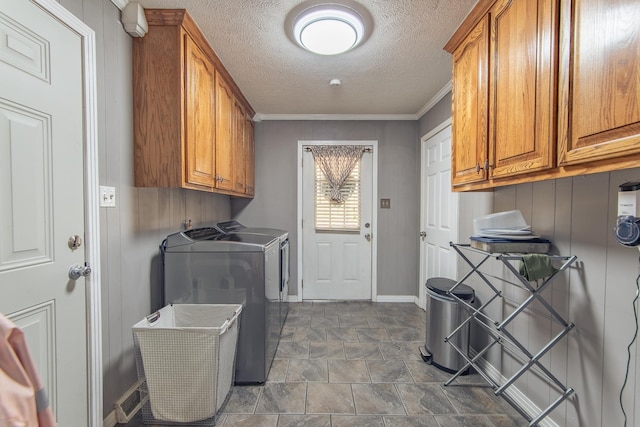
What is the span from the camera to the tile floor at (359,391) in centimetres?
152

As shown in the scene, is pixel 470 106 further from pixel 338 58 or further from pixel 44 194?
pixel 44 194

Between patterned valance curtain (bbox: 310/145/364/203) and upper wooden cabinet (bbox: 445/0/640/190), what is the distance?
1.76 meters

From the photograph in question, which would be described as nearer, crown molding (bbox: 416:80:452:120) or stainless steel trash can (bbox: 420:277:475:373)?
stainless steel trash can (bbox: 420:277:475:373)

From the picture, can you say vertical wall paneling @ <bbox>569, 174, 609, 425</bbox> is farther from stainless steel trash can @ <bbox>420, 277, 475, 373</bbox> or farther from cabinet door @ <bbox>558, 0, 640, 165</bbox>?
stainless steel trash can @ <bbox>420, 277, 475, 373</bbox>

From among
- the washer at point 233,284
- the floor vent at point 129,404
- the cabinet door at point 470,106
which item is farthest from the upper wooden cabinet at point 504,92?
the floor vent at point 129,404

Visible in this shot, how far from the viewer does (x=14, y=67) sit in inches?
38.8

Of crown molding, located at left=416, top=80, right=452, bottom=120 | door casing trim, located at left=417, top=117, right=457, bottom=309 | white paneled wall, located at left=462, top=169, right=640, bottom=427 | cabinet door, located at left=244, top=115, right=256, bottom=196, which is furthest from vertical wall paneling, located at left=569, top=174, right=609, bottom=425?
cabinet door, located at left=244, top=115, right=256, bottom=196

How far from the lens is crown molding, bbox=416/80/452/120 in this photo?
251 cm

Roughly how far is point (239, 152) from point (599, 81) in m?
2.57

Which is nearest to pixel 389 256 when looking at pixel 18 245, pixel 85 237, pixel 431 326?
pixel 431 326

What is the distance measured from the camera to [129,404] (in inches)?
59.9

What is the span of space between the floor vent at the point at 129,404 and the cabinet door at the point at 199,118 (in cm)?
129

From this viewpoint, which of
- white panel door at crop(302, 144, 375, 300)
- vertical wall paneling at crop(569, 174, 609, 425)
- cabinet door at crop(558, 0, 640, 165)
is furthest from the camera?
white panel door at crop(302, 144, 375, 300)

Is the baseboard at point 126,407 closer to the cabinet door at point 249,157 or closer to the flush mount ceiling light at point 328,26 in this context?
the cabinet door at point 249,157
